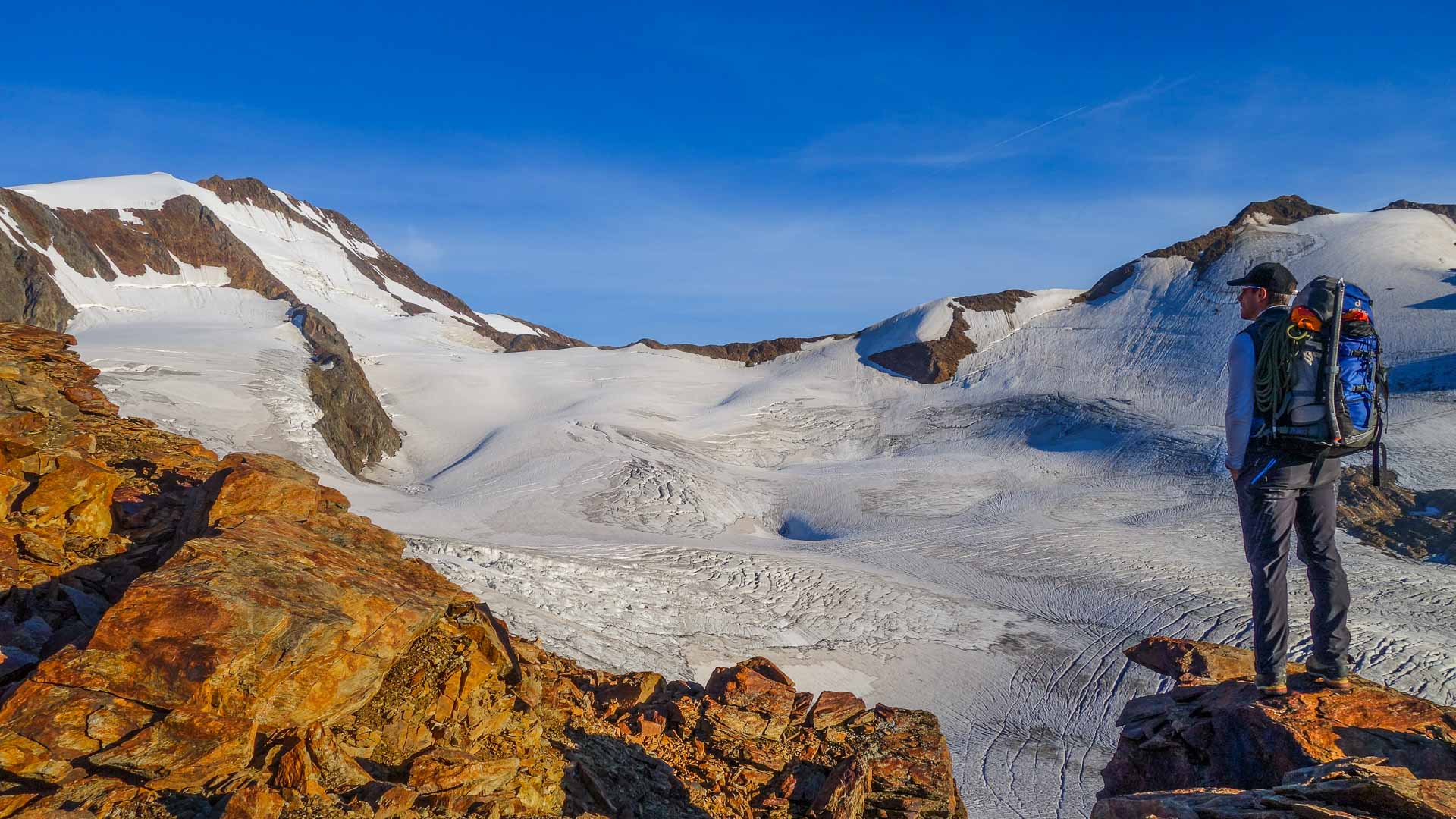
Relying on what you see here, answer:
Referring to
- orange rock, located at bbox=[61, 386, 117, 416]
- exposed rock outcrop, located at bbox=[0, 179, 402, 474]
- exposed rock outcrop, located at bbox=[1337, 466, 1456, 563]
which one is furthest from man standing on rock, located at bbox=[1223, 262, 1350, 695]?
exposed rock outcrop, located at bbox=[0, 179, 402, 474]

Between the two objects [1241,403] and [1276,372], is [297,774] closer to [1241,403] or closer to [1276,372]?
[1241,403]

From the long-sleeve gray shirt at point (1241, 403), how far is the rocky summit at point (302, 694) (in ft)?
11.1

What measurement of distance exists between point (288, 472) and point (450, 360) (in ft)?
119

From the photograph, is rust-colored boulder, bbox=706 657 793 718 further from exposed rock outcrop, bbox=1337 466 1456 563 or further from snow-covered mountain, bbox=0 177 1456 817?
exposed rock outcrop, bbox=1337 466 1456 563

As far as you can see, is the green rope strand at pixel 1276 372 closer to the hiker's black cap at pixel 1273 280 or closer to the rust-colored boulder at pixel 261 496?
the hiker's black cap at pixel 1273 280

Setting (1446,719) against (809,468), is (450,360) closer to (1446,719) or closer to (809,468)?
(809,468)

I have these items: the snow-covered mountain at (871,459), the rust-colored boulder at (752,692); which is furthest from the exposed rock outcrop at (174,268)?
the rust-colored boulder at (752,692)

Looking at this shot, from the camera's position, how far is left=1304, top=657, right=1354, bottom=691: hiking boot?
522 centimetres

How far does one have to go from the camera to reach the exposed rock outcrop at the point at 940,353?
4162 cm

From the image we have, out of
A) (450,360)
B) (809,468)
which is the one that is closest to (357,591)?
(809,468)

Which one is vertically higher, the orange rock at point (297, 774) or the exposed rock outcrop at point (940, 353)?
the exposed rock outcrop at point (940, 353)

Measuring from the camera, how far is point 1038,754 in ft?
42.9

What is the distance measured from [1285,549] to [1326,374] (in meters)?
1.09

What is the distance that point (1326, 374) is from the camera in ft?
16.2
